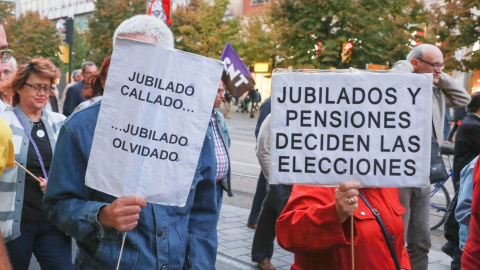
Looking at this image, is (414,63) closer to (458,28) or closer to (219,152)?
(219,152)

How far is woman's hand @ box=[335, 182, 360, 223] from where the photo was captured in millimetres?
2482

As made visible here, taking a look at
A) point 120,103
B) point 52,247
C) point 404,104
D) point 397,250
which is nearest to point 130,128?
point 120,103

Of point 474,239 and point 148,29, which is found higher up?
point 148,29

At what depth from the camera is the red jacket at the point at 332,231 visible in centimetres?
259

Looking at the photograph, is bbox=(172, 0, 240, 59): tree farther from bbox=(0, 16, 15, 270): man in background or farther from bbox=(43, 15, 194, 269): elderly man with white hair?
bbox=(43, 15, 194, 269): elderly man with white hair

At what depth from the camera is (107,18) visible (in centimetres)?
4012

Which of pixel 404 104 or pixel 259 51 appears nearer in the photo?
pixel 404 104

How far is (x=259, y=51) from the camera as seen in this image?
38156 millimetres

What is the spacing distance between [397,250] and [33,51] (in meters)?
41.4

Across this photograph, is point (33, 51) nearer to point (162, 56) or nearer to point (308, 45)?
point (308, 45)

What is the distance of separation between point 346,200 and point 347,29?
2689 centimetres

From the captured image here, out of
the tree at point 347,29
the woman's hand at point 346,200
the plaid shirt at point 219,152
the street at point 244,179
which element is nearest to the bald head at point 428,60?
the plaid shirt at point 219,152

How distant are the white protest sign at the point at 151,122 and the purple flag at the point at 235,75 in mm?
4340

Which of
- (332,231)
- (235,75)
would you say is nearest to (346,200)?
(332,231)
